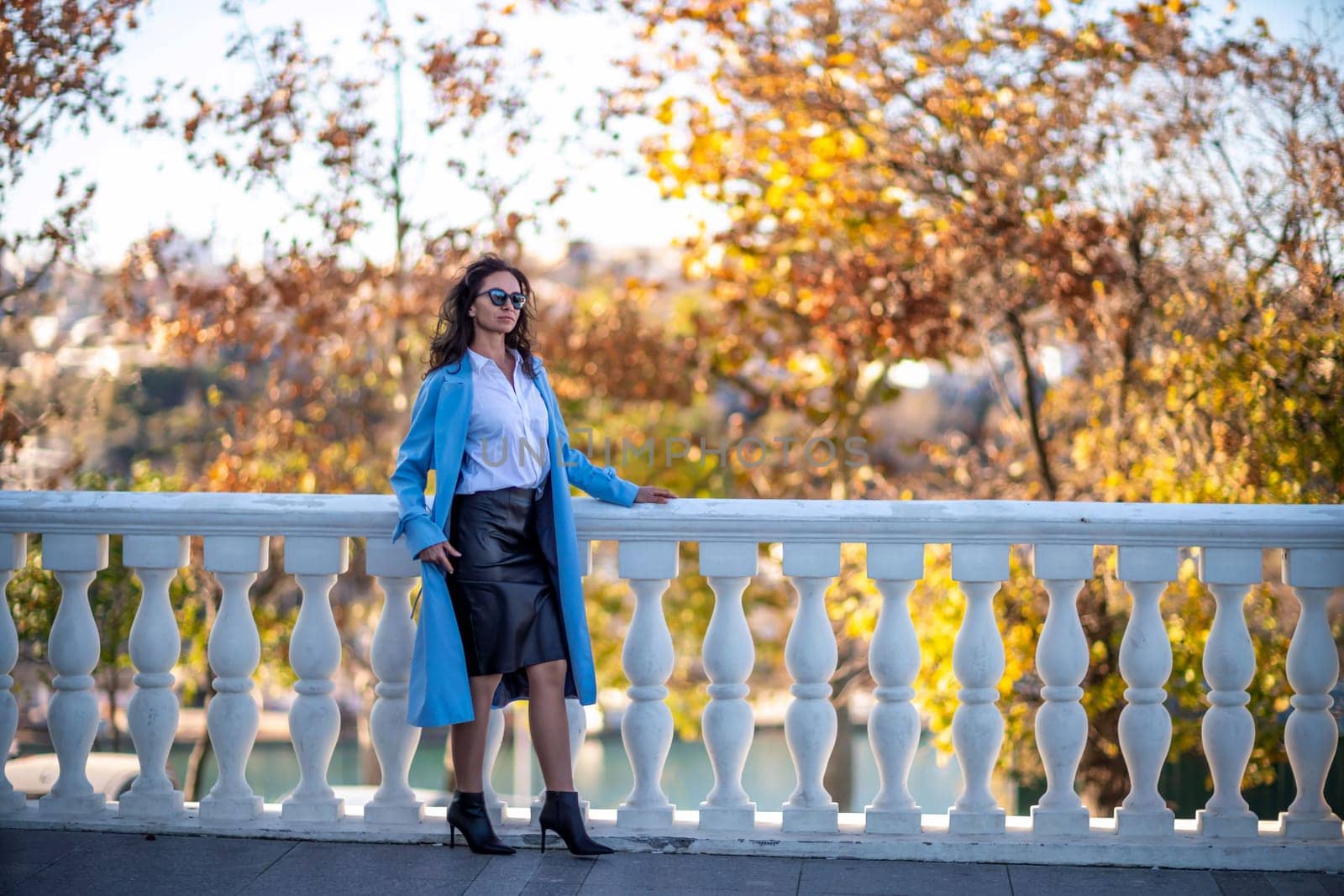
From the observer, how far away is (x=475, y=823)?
3521mm

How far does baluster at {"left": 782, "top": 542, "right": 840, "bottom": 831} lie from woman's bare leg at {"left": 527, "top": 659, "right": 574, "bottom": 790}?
0.61m

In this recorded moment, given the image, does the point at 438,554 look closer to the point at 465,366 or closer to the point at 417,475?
the point at 417,475

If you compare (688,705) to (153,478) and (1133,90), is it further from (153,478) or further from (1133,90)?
(1133,90)

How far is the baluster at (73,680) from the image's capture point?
146 inches

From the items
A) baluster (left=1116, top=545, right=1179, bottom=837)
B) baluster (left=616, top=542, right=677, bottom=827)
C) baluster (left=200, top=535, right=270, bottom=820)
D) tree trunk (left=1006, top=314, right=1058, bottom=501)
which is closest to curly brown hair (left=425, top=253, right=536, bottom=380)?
baluster (left=616, top=542, right=677, bottom=827)

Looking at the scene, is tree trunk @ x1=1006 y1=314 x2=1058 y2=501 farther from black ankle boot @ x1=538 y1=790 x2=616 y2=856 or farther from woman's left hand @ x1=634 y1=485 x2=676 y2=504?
black ankle boot @ x1=538 y1=790 x2=616 y2=856

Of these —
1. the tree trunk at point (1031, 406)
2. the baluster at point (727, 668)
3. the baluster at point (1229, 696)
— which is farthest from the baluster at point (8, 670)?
the tree trunk at point (1031, 406)

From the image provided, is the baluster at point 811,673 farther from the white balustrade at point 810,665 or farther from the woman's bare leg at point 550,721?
the woman's bare leg at point 550,721

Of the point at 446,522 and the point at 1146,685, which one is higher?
the point at 446,522

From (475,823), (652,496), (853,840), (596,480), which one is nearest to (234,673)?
(475,823)

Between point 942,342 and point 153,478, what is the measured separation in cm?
522

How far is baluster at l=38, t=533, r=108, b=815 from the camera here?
3703 mm

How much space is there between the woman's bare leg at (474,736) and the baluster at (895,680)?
1041 millimetres

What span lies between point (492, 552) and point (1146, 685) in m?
1.79
